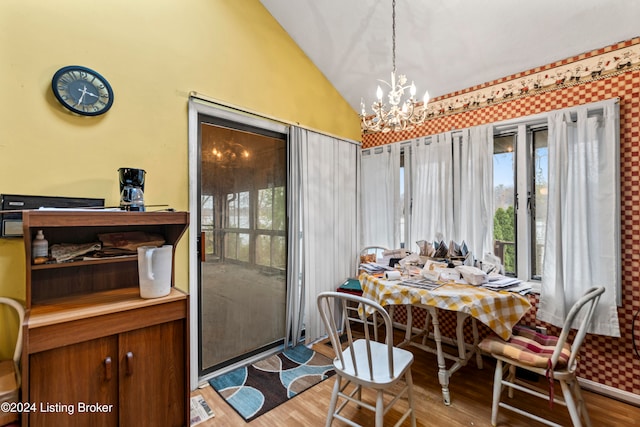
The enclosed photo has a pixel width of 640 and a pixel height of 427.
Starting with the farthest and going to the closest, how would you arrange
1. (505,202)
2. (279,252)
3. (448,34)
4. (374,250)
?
(374,250)
(279,252)
(505,202)
(448,34)

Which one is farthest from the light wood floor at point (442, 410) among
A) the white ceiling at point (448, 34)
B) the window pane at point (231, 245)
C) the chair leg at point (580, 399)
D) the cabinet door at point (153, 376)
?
the white ceiling at point (448, 34)

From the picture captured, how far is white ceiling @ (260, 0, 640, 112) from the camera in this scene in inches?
81.7

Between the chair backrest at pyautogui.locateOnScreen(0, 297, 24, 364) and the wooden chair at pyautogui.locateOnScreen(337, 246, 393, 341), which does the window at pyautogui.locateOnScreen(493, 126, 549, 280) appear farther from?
the chair backrest at pyautogui.locateOnScreen(0, 297, 24, 364)

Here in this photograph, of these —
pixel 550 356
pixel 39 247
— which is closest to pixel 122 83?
pixel 39 247

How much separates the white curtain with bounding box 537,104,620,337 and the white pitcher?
8.92ft

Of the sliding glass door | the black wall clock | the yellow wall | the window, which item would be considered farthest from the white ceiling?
the black wall clock

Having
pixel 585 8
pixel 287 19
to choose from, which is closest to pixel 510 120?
pixel 585 8

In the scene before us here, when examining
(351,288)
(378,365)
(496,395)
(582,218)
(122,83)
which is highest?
(122,83)

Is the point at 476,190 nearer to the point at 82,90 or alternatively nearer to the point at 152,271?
the point at 152,271

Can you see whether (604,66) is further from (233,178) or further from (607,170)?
(233,178)

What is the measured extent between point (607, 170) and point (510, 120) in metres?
0.78

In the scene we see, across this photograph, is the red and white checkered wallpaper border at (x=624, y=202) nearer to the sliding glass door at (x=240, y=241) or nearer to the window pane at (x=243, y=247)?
the sliding glass door at (x=240, y=241)

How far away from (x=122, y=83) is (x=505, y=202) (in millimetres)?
3187

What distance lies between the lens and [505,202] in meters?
2.69
